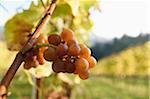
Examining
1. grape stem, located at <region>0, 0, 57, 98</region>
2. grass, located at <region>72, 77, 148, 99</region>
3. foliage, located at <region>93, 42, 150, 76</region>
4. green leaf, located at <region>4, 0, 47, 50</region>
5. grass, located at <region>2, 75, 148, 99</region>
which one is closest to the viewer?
grape stem, located at <region>0, 0, 57, 98</region>

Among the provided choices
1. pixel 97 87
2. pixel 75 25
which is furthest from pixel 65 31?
pixel 97 87

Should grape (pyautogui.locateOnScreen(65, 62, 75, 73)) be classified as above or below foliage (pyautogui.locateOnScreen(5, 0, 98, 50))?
above

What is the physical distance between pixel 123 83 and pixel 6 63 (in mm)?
6592

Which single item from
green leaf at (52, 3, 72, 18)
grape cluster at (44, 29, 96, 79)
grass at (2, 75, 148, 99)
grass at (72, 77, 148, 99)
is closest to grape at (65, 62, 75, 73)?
grape cluster at (44, 29, 96, 79)

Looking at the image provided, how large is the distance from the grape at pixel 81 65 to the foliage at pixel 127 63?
5.67 metres

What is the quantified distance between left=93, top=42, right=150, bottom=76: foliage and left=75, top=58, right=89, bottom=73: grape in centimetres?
567

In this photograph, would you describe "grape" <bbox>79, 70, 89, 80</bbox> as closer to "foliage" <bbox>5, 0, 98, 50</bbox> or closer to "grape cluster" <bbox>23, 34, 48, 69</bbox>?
"grape cluster" <bbox>23, 34, 48, 69</bbox>

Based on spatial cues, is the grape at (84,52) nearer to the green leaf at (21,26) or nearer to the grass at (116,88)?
the green leaf at (21,26)

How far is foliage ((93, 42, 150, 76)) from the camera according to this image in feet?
21.7

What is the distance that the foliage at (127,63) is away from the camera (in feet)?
21.7

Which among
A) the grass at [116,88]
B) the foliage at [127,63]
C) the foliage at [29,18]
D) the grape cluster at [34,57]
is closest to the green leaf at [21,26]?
the foliage at [29,18]

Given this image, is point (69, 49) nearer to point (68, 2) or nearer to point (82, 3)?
point (68, 2)

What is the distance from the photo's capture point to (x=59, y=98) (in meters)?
1.12

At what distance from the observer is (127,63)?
22.7 feet
